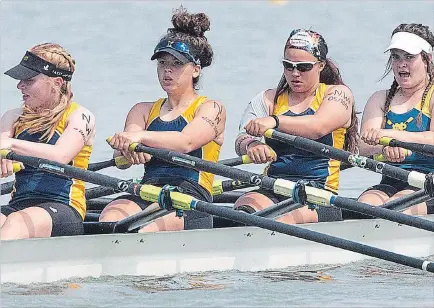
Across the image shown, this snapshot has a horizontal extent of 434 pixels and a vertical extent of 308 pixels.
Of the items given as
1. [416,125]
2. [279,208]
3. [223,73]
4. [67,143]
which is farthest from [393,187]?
[223,73]

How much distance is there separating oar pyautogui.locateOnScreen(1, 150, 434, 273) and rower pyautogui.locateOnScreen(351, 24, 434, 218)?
3.80 feet

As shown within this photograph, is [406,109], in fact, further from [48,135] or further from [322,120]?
[48,135]

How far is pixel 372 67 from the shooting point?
1487 cm

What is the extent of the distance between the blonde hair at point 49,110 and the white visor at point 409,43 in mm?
2089

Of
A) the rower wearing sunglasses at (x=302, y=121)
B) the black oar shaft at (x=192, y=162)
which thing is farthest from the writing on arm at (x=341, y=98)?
the black oar shaft at (x=192, y=162)

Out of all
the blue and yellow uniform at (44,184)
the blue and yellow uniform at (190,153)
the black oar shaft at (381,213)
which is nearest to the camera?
the blue and yellow uniform at (44,184)

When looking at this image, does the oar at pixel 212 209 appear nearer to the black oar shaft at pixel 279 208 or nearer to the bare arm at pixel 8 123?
the bare arm at pixel 8 123

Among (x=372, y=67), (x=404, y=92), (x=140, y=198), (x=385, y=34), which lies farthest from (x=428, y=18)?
(x=140, y=198)

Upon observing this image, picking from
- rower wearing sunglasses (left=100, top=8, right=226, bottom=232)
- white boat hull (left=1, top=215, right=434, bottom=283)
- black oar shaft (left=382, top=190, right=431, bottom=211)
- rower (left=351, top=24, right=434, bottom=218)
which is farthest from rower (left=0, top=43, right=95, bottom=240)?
rower (left=351, top=24, right=434, bottom=218)

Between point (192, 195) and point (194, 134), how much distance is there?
1.02ft

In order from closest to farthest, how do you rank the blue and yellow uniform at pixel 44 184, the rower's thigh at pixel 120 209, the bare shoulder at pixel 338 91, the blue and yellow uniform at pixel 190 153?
the blue and yellow uniform at pixel 44 184 < the rower's thigh at pixel 120 209 < the blue and yellow uniform at pixel 190 153 < the bare shoulder at pixel 338 91

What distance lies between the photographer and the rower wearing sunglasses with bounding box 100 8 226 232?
5.86m

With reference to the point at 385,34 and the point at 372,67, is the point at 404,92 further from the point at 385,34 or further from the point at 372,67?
the point at 385,34

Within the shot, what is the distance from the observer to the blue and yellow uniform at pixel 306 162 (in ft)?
20.8
